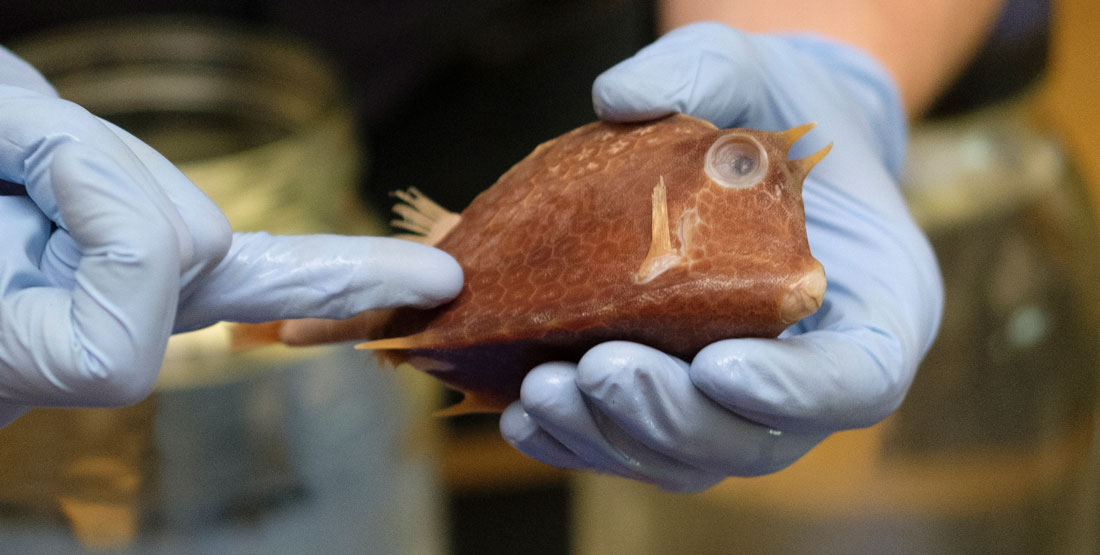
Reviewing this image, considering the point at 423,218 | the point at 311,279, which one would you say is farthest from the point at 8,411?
the point at 423,218

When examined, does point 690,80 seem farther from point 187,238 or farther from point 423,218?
point 187,238

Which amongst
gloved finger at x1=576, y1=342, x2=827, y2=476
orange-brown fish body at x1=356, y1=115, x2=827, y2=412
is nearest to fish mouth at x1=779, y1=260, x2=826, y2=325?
orange-brown fish body at x1=356, y1=115, x2=827, y2=412

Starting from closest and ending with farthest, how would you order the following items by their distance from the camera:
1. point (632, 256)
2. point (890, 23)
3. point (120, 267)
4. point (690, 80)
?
point (120, 267) < point (632, 256) < point (690, 80) < point (890, 23)

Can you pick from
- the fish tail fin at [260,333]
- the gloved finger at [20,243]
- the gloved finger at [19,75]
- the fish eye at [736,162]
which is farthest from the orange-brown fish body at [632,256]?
the gloved finger at [19,75]

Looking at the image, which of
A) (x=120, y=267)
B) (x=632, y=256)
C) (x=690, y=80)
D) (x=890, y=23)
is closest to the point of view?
(x=120, y=267)

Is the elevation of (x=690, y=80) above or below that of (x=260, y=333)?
above

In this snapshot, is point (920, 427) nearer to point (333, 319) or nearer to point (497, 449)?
point (497, 449)

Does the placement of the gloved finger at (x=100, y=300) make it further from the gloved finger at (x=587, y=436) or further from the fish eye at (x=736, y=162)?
the fish eye at (x=736, y=162)

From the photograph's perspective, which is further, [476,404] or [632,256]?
[476,404]

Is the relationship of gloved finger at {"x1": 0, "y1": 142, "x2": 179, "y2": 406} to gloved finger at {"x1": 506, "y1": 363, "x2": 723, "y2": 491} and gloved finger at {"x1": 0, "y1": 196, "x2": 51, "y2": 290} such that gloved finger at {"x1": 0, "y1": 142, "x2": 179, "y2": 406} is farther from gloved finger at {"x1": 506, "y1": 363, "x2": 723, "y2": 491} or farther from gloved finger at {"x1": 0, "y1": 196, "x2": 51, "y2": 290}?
gloved finger at {"x1": 506, "y1": 363, "x2": 723, "y2": 491}
